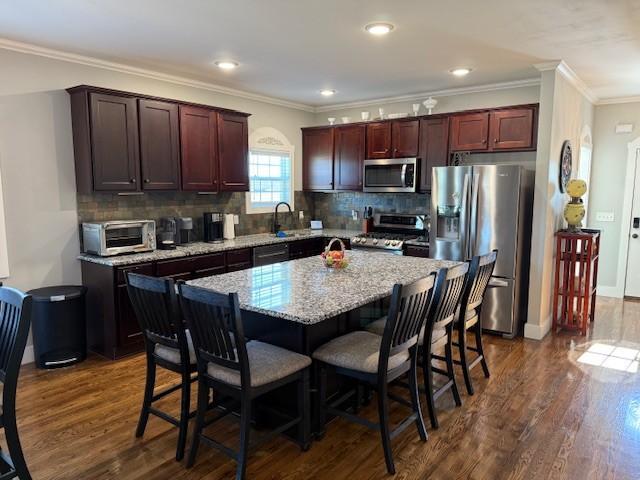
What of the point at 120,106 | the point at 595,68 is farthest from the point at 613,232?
the point at 120,106

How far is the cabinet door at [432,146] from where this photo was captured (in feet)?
16.7

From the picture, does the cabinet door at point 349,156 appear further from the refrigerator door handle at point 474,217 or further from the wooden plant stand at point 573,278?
the wooden plant stand at point 573,278

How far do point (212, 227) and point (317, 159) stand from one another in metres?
1.98

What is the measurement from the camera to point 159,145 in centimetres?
428

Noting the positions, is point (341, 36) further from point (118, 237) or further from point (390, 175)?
point (118, 237)

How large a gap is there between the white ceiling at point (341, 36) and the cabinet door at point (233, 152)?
1.53ft

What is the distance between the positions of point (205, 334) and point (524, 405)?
2282 mm

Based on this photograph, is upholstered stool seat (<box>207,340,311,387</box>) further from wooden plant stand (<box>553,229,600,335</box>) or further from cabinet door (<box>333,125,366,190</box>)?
cabinet door (<box>333,125,366,190</box>)

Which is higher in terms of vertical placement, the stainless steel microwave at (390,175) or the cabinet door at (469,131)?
the cabinet door at (469,131)

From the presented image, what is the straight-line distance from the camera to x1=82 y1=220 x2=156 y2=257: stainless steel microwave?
382cm

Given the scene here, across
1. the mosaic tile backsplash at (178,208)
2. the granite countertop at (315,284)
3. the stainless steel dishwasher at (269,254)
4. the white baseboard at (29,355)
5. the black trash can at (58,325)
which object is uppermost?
the mosaic tile backsplash at (178,208)

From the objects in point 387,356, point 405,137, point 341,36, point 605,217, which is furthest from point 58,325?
point 605,217

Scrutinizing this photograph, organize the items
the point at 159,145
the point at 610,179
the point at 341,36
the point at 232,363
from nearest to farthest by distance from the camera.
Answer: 1. the point at 232,363
2. the point at 341,36
3. the point at 159,145
4. the point at 610,179

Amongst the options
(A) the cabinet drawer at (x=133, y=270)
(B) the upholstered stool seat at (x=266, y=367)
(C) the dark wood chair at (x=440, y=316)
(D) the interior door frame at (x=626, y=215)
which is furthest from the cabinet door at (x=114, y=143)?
(D) the interior door frame at (x=626, y=215)
